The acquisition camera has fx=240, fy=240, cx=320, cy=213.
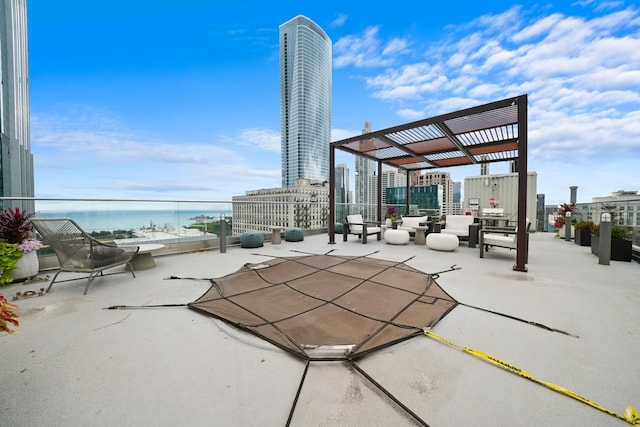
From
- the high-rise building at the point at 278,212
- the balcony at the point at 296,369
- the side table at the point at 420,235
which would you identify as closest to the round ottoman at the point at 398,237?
the side table at the point at 420,235

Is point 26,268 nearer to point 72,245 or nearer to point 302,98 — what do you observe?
point 72,245

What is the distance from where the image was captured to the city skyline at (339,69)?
6207mm

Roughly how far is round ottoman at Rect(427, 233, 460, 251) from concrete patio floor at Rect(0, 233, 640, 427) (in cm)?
276

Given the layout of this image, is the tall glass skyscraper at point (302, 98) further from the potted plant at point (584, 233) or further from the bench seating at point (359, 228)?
the potted plant at point (584, 233)

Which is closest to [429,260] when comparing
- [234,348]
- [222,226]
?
[234,348]

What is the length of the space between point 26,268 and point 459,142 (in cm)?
929

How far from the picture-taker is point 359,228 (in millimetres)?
7105

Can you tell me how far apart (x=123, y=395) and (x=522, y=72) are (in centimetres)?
1024

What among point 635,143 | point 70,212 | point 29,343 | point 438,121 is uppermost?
point 635,143

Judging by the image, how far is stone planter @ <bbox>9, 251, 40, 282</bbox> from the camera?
343 cm

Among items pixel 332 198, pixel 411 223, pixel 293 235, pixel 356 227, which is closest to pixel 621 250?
pixel 411 223

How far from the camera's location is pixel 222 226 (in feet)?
19.5

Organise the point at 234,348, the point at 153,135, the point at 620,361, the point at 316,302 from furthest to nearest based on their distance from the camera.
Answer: the point at 153,135 < the point at 316,302 < the point at 234,348 < the point at 620,361

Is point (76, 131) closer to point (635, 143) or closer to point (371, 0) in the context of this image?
point (371, 0)
